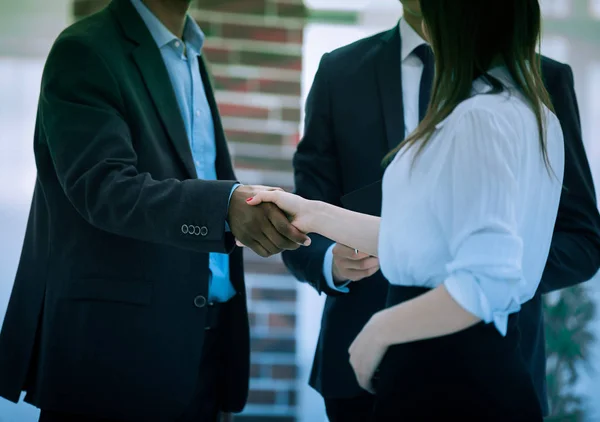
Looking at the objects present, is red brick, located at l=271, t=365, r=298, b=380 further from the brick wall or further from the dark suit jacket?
the dark suit jacket

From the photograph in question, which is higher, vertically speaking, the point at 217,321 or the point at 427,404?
the point at 427,404

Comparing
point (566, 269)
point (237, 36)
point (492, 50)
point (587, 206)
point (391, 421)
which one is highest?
point (237, 36)

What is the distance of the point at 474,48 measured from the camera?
3.79ft

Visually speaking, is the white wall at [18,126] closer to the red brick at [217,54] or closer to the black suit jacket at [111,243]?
the red brick at [217,54]

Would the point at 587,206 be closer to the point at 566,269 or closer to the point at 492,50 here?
the point at 566,269

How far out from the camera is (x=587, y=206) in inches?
63.7

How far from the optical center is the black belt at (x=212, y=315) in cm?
185

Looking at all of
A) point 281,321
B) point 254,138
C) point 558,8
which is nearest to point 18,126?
point 254,138

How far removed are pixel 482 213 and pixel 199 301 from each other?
0.88 metres

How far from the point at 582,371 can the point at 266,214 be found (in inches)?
95.9

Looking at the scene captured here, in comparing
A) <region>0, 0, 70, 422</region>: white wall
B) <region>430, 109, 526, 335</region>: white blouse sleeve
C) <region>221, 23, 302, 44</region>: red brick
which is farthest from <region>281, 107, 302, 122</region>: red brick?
<region>430, 109, 526, 335</region>: white blouse sleeve

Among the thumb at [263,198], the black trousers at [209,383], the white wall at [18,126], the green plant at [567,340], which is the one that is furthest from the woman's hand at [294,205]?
the green plant at [567,340]

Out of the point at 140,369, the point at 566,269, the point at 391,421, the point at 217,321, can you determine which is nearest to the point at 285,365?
the point at 217,321

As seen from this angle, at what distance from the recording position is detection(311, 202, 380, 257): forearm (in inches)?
55.8
